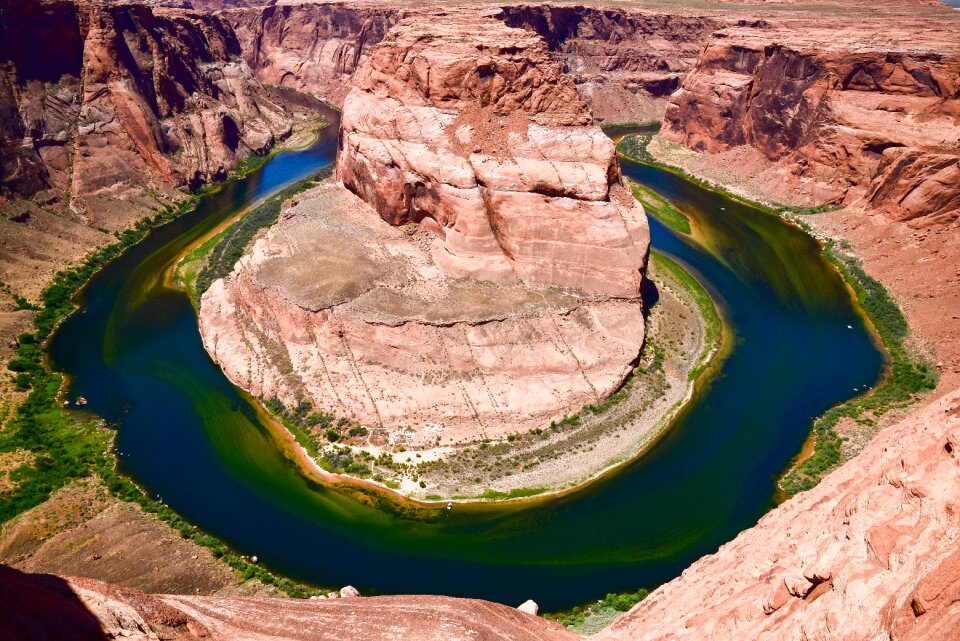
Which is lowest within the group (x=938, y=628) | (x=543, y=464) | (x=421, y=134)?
(x=543, y=464)

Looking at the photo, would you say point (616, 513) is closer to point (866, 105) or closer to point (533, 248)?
point (533, 248)

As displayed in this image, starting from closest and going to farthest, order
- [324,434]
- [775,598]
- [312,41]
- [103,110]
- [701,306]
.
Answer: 1. [775,598]
2. [324,434]
3. [701,306]
4. [103,110]
5. [312,41]

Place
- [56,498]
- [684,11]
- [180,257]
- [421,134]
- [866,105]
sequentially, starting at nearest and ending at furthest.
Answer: [56,498]
[421,134]
[180,257]
[866,105]
[684,11]

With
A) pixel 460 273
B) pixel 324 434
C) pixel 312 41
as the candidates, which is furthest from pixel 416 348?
pixel 312 41

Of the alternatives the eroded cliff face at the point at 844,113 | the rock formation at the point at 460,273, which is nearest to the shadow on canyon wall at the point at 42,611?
the rock formation at the point at 460,273

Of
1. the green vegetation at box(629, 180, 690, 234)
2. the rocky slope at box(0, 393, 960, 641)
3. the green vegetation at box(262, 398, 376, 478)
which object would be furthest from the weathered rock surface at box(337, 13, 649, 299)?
the green vegetation at box(629, 180, 690, 234)

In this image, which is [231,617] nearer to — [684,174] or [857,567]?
[857,567]

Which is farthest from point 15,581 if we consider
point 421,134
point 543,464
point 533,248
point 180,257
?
point 180,257
